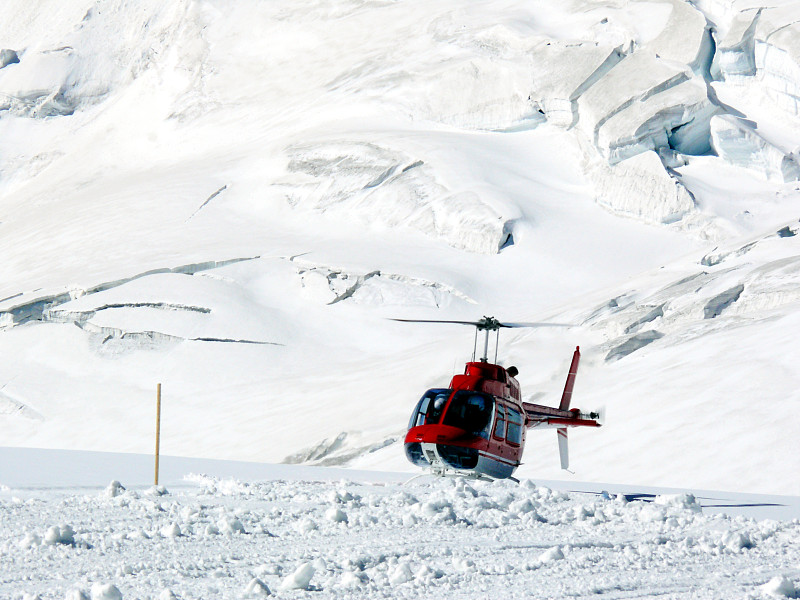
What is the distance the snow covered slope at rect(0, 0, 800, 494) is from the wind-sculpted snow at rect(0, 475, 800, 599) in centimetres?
1291

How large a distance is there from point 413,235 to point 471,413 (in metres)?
28.2

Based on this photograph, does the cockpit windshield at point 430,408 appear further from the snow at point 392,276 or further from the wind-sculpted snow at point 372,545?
the wind-sculpted snow at point 372,545

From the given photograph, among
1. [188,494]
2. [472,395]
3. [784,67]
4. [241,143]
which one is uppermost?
[188,494]

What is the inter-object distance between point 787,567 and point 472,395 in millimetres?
5796

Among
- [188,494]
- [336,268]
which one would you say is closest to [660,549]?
[188,494]

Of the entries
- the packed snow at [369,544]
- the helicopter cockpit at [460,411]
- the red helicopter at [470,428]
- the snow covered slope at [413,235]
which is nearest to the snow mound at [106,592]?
the packed snow at [369,544]

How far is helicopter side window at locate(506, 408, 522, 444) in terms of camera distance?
1304cm

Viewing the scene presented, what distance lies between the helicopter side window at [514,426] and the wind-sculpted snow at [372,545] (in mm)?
3338

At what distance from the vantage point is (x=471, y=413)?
40.5 ft

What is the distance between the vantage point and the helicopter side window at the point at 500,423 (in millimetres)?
12576

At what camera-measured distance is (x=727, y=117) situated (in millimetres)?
41156

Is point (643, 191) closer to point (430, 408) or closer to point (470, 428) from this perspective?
point (430, 408)

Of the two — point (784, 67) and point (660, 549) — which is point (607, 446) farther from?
point (784, 67)

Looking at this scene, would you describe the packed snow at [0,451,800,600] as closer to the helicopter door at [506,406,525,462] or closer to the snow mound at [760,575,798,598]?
the snow mound at [760,575,798,598]
